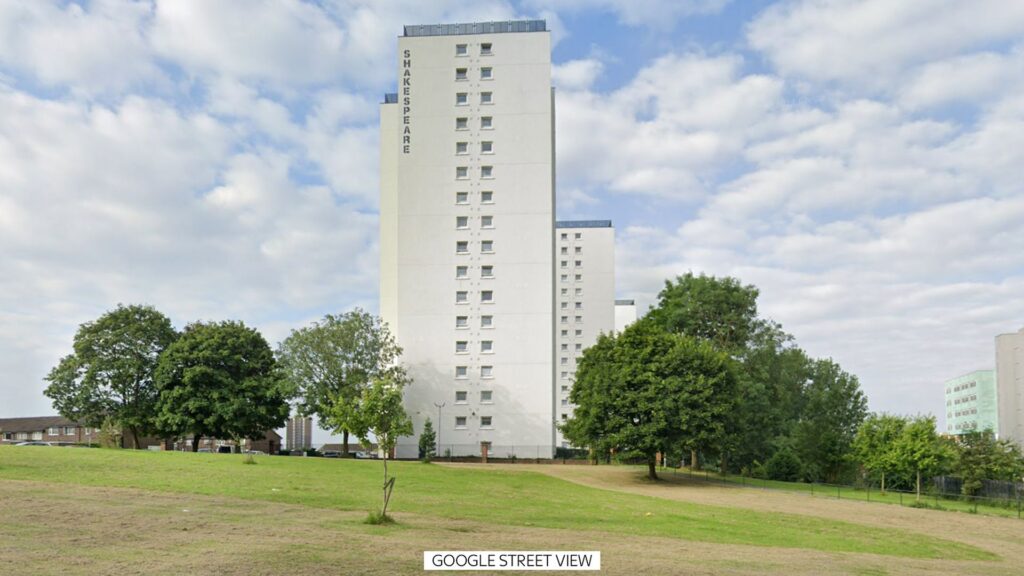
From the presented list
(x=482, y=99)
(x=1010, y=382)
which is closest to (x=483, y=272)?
(x=482, y=99)

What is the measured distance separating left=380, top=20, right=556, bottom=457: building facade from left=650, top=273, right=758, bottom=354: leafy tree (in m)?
12.8

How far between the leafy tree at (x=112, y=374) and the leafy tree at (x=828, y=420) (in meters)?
61.7

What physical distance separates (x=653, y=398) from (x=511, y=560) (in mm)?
36527

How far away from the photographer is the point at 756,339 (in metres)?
77.9

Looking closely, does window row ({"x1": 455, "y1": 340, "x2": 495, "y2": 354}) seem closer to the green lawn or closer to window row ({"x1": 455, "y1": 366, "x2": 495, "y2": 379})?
window row ({"x1": 455, "y1": 366, "x2": 495, "y2": 379})

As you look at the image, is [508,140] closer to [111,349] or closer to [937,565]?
[111,349]

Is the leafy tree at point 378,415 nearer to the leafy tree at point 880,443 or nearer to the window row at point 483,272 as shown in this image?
the leafy tree at point 880,443

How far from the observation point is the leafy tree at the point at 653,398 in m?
54.2

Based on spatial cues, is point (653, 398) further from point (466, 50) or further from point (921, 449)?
point (466, 50)

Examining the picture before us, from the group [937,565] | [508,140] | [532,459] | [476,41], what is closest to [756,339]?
[532,459]

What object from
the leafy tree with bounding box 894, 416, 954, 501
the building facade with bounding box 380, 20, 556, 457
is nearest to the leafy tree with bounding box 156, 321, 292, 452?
the building facade with bounding box 380, 20, 556, 457

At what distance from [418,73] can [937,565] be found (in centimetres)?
6853

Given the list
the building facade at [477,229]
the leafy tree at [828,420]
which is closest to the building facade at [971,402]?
the leafy tree at [828,420]

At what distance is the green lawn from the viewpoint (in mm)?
28922
